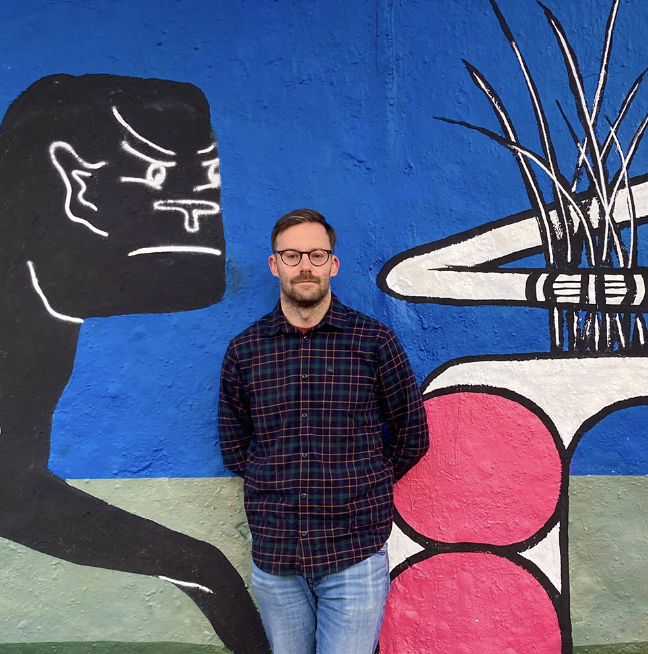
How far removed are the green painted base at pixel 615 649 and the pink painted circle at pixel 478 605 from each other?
0.37 feet

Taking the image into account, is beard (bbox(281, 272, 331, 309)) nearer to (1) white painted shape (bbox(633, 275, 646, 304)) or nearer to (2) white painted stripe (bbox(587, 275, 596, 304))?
(2) white painted stripe (bbox(587, 275, 596, 304))

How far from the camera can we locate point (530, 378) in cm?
223

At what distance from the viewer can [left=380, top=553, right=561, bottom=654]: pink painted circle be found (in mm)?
2238

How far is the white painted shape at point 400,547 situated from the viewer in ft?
7.35

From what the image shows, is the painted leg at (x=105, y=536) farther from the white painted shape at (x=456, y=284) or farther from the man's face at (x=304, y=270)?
the white painted shape at (x=456, y=284)

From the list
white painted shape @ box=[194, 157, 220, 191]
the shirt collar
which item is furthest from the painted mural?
white painted shape @ box=[194, 157, 220, 191]

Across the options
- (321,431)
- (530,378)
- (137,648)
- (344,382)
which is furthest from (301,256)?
(137,648)

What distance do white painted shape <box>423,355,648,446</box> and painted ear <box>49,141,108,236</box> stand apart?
1.81m

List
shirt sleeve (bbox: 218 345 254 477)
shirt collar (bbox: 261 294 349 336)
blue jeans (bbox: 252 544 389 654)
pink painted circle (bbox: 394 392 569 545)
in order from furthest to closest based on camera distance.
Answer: pink painted circle (bbox: 394 392 569 545), shirt sleeve (bbox: 218 345 254 477), shirt collar (bbox: 261 294 349 336), blue jeans (bbox: 252 544 389 654)

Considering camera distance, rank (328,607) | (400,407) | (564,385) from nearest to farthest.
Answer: (328,607)
(400,407)
(564,385)

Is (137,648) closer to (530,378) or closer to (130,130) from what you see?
(530,378)

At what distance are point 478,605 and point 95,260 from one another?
224 centimetres

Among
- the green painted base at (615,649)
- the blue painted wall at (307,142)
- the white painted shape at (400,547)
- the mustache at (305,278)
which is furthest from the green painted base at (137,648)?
the mustache at (305,278)

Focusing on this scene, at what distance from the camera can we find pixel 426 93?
2.24m
